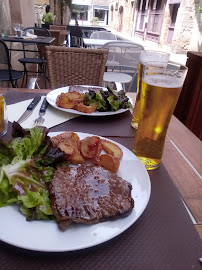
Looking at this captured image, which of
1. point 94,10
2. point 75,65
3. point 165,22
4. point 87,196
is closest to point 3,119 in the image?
point 87,196

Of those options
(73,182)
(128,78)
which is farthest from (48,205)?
(128,78)

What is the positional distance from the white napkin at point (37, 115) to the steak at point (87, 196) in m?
0.43

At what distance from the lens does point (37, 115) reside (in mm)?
1020

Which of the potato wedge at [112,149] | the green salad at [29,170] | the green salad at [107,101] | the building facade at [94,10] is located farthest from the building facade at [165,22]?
the building facade at [94,10]

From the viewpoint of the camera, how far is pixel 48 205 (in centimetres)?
50

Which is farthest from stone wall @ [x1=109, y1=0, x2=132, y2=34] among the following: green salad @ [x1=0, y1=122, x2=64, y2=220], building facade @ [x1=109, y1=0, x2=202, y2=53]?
green salad @ [x1=0, y1=122, x2=64, y2=220]

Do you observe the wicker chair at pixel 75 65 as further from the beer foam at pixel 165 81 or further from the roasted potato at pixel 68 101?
the beer foam at pixel 165 81

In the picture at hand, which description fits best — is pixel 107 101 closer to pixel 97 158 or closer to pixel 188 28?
pixel 97 158

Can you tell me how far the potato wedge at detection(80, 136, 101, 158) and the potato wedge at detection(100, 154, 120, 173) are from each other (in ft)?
0.16

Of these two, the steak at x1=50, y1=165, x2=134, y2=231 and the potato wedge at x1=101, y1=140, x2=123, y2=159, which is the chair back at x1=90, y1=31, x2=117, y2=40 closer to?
the potato wedge at x1=101, y1=140, x2=123, y2=159

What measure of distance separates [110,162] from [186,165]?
0.33 meters

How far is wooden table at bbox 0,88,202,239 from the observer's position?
24.9 inches

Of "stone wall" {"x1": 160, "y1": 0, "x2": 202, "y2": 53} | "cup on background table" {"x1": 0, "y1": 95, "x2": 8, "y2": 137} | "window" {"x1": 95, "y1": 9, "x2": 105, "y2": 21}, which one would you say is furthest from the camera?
"window" {"x1": 95, "y1": 9, "x2": 105, "y2": 21}

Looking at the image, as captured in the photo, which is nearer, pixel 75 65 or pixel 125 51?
pixel 75 65
